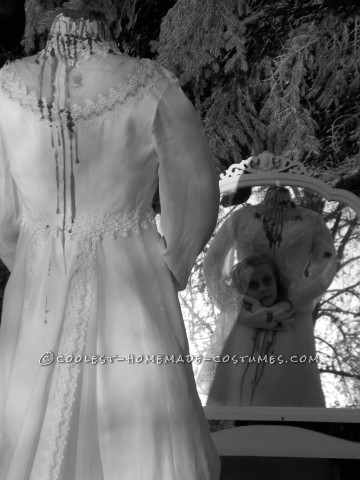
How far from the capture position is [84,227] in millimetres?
2547

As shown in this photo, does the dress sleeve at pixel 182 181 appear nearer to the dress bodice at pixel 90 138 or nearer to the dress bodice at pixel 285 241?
the dress bodice at pixel 90 138

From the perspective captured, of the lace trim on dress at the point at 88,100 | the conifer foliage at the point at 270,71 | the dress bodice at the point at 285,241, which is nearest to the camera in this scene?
the lace trim on dress at the point at 88,100

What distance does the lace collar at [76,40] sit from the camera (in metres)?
2.56

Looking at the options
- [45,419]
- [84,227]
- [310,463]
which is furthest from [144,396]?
[310,463]

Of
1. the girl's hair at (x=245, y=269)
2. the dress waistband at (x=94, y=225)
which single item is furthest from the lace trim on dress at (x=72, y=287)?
the girl's hair at (x=245, y=269)

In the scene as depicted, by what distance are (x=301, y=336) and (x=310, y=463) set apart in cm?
90

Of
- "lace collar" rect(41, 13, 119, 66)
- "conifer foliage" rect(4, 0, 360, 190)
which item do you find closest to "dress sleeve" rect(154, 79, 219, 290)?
"lace collar" rect(41, 13, 119, 66)

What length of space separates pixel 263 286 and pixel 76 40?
1.56 meters

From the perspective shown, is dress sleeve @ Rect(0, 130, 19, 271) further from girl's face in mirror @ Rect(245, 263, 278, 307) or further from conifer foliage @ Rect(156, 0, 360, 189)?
conifer foliage @ Rect(156, 0, 360, 189)

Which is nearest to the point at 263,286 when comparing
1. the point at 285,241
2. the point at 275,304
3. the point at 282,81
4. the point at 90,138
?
the point at 275,304

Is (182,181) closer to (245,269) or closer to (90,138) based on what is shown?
(90,138)

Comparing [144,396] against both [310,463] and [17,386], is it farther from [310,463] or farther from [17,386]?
[310,463]

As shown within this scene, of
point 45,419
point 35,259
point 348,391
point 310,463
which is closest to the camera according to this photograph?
point 45,419

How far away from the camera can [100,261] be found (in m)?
2.54
